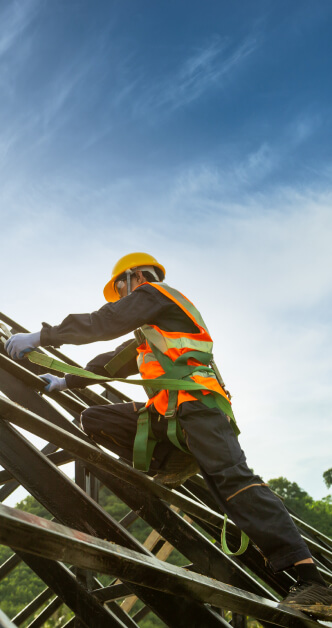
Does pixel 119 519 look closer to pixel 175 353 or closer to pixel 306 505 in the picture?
pixel 306 505

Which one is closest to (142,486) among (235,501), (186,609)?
(235,501)

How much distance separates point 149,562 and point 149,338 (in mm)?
1471

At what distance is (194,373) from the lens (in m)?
3.03

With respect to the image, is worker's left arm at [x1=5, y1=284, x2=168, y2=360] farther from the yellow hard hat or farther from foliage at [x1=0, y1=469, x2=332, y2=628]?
foliage at [x1=0, y1=469, x2=332, y2=628]

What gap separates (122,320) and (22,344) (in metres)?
0.57

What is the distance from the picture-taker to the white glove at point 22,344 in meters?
3.03

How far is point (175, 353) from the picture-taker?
311 centimetres

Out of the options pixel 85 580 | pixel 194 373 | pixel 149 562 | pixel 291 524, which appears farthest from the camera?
pixel 85 580

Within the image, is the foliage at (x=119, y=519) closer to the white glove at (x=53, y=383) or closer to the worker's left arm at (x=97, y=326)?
the white glove at (x=53, y=383)

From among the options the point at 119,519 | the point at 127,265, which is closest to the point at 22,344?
the point at 127,265

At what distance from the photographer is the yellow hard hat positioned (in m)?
3.89

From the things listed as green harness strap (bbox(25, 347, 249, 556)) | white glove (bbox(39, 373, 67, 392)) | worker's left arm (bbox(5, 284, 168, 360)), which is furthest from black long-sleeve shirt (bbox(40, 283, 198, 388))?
white glove (bbox(39, 373, 67, 392))

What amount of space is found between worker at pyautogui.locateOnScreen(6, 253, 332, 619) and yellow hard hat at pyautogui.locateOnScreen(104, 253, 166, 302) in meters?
0.56

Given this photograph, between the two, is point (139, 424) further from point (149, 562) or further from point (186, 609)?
point (149, 562)
